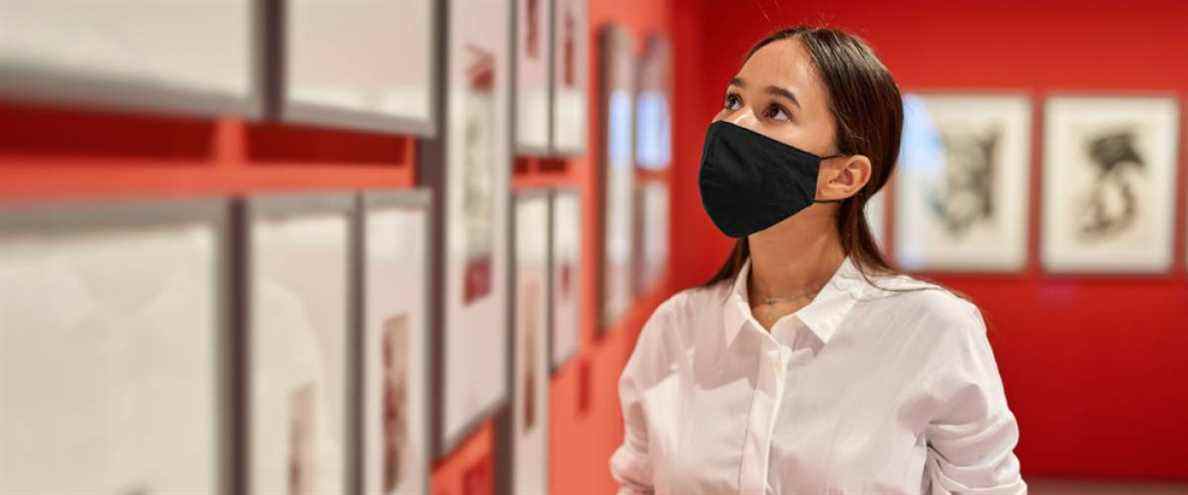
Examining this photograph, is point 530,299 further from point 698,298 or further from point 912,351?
point 912,351

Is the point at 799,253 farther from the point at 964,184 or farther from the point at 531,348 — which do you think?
the point at 964,184

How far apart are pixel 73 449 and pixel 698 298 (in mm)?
1020

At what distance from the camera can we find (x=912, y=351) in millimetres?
1567

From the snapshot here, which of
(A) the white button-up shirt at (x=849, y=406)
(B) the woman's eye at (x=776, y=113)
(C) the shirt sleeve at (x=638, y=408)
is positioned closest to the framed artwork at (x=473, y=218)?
(C) the shirt sleeve at (x=638, y=408)

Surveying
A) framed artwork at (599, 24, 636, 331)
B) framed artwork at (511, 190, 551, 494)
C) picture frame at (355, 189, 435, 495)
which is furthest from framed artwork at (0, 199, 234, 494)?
framed artwork at (599, 24, 636, 331)

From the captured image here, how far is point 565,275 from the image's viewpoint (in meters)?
2.89

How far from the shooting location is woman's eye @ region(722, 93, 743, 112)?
166 centimetres

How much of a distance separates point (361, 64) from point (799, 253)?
64 cm

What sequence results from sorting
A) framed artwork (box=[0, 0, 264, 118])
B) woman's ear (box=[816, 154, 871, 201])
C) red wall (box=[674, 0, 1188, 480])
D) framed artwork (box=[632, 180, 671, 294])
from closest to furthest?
framed artwork (box=[0, 0, 264, 118]) → woman's ear (box=[816, 154, 871, 201]) → framed artwork (box=[632, 180, 671, 294]) → red wall (box=[674, 0, 1188, 480])

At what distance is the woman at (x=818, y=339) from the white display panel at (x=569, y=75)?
3.35 feet

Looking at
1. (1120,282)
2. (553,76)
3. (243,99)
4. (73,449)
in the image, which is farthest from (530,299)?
(1120,282)

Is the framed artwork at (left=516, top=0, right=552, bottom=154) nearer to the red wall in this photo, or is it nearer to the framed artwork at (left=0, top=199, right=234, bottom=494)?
the framed artwork at (left=0, top=199, right=234, bottom=494)

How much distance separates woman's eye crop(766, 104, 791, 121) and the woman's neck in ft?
0.47

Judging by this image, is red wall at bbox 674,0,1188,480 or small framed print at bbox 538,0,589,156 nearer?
small framed print at bbox 538,0,589,156
